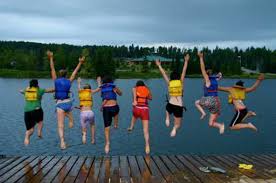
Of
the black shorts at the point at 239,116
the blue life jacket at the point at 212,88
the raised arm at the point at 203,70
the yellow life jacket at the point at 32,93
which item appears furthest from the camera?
the black shorts at the point at 239,116

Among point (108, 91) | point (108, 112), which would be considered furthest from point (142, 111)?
point (108, 91)

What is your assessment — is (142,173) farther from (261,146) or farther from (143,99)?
(261,146)

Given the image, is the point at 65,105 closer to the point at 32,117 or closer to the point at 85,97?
the point at 85,97

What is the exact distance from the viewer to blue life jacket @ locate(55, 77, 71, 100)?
13969 millimetres

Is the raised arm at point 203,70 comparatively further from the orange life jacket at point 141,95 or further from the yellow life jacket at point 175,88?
the orange life jacket at point 141,95

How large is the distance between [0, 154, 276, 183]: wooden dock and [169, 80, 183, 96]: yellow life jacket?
2372 mm

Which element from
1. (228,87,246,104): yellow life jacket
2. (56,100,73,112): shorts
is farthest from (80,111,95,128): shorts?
(228,87,246,104): yellow life jacket

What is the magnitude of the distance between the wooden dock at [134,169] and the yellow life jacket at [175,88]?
93.4 inches

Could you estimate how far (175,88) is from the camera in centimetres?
1409

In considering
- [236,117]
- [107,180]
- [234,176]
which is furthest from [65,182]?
[236,117]

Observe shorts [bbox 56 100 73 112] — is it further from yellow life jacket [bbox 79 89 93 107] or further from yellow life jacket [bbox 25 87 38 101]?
yellow life jacket [bbox 25 87 38 101]

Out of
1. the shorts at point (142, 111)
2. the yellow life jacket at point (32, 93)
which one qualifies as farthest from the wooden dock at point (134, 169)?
the yellow life jacket at point (32, 93)

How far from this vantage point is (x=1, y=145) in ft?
111

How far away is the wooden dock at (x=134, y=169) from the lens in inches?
483
